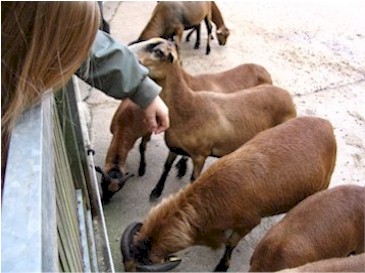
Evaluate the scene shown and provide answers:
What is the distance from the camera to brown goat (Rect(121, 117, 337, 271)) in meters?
3.14

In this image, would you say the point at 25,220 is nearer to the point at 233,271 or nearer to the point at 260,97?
the point at 233,271

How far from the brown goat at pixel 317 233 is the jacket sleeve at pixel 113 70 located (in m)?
1.34

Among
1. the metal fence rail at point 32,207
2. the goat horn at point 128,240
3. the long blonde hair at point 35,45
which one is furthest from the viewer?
the goat horn at point 128,240

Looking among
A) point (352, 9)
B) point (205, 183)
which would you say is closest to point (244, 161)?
point (205, 183)

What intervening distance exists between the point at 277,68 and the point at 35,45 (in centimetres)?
497

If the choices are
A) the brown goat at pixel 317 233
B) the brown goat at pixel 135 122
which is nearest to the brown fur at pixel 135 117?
the brown goat at pixel 135 122

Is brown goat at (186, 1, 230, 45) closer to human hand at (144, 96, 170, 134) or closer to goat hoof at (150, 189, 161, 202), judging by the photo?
goat hoof at (150, 189, 161, 202)

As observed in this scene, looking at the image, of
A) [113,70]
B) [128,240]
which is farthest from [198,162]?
[113,70]

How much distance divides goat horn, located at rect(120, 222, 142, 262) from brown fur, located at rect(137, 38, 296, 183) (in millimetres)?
1021

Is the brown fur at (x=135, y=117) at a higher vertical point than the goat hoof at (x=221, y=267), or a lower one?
higher

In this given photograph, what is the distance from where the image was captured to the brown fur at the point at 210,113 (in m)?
3.99

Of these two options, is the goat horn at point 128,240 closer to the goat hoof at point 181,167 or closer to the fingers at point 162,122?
the fingers at point 162,122

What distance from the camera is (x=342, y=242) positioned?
10.4ft

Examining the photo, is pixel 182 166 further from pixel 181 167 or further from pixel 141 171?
pixel 141 171
